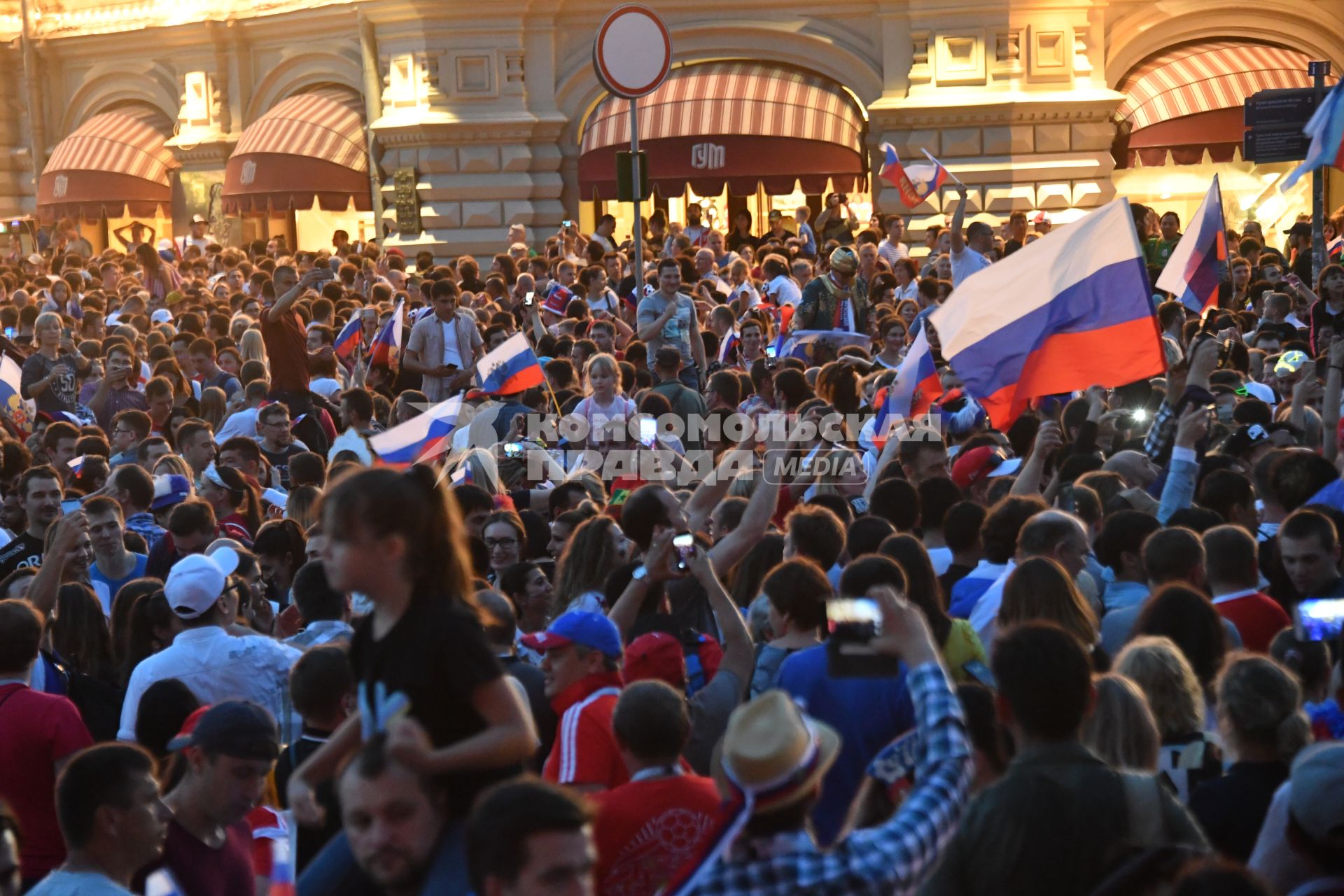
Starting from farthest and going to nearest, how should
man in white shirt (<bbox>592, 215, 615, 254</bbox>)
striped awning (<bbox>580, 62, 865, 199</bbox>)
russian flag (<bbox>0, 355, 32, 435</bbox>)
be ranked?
striped awning (<bbox>580, 62, 865, 199</bbox>)
man in white shirt (<bbox>592, 215, 615, 254</bbox>)
russian flag (<bbox>0, 355, 32, 435</bbox>)

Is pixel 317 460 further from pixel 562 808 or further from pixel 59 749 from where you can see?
pixel 562 808

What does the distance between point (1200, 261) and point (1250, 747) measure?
24.8ft

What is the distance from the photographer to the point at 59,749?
203 inches

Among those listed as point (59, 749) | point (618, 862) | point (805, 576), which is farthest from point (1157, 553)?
point (59, 749)

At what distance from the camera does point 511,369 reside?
10477 mm

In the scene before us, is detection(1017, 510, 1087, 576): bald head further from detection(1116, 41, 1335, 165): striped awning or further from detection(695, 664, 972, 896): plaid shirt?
detection(1116, 41, 1335, 165): striped awning

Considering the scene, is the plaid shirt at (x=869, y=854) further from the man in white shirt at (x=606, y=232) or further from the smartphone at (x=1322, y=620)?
the man in white shirt at (x=606, y=232)

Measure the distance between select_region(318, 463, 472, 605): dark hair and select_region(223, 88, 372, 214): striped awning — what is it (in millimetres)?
24390

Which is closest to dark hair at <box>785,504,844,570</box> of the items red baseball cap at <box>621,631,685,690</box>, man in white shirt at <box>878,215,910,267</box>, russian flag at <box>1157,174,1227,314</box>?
red baseball cap at <box>621,631,685,690</box>

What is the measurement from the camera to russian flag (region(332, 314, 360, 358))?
584 inches

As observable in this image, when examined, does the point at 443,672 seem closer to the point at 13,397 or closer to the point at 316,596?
the point at 316,596

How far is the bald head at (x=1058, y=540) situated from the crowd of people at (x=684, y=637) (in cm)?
1

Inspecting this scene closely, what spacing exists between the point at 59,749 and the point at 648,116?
847 inches

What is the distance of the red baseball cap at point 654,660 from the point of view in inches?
201
